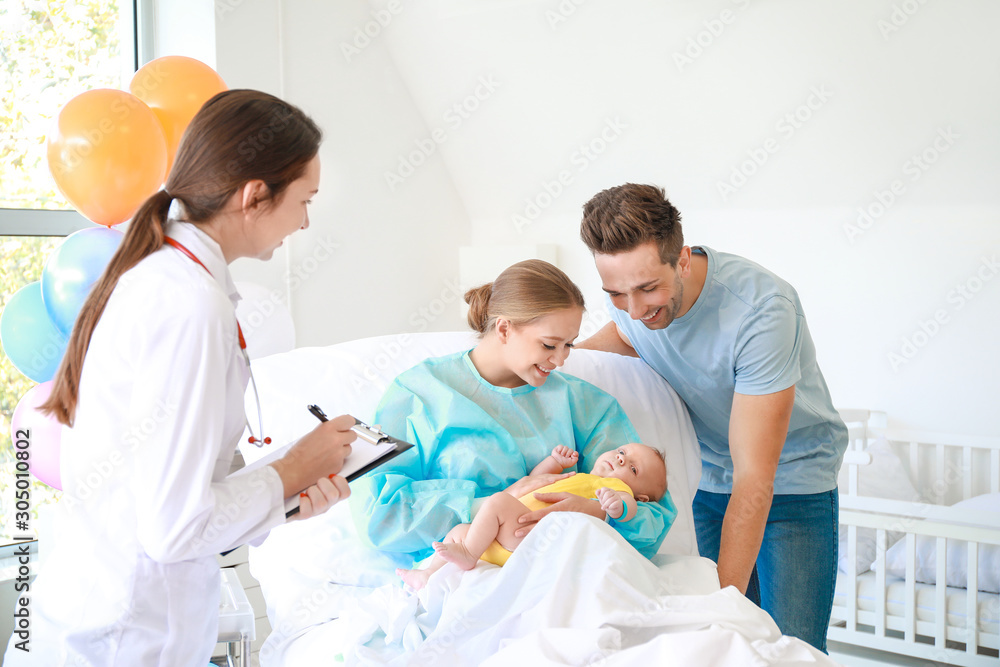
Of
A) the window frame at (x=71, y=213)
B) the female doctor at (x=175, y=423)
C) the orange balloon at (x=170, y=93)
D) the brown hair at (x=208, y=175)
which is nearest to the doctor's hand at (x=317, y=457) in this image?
the female doctor at (x=175, y=423)

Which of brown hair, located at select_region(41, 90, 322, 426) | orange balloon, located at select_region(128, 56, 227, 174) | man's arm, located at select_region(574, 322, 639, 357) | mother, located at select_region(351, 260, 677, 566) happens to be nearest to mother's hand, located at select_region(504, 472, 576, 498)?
mother, located at select_region(351, 260, 677, 566)

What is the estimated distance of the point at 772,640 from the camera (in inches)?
47.7

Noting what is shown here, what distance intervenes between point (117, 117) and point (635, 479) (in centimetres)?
148

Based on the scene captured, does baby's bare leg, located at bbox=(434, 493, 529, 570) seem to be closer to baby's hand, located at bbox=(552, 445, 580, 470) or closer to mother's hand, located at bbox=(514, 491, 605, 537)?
mother's hand, located at bbox=(514, 491, 605, 537)

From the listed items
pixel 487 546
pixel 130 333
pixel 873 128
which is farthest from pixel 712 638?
pixel 873 128

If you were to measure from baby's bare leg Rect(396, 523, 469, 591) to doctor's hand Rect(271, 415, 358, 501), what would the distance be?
42cm

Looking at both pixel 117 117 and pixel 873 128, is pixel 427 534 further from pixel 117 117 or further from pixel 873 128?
pixel 873 128

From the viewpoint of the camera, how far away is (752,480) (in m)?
1.62

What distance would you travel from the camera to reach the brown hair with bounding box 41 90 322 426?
3.44 feet

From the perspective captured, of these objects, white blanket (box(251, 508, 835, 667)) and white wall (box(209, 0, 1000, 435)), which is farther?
white wall (box(209, 0, 1000, 435))

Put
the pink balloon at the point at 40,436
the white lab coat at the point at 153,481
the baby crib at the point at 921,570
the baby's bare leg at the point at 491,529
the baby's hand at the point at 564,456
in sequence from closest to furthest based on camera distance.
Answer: the white lab coat at the point at 153,481, the baby's bare leg at the point at 491,529, the baby's hand at the point at 564,456, the pink balloon at the point at 40,436, the baby crib at the point at 921,570

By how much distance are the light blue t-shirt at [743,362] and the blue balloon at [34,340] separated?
4.50ft

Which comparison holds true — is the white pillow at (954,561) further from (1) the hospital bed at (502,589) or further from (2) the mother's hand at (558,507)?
(2) the mother's hand at (558,507)

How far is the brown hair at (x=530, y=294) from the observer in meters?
1.74
